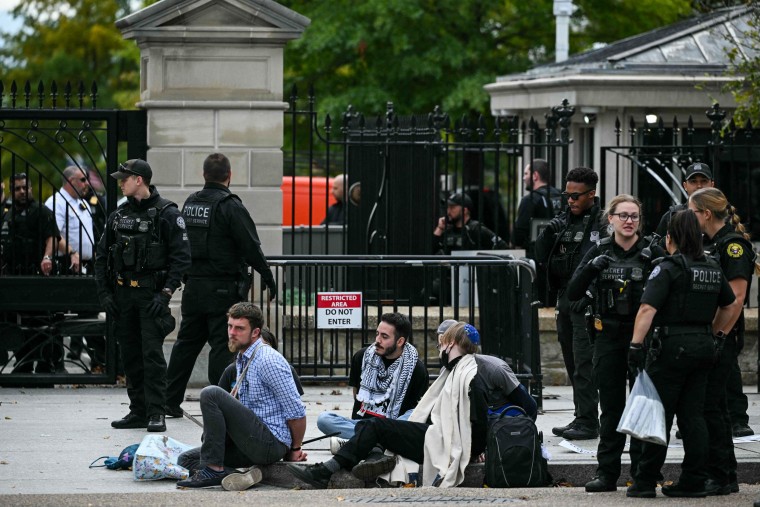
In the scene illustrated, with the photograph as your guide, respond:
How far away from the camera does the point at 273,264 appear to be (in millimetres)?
11750

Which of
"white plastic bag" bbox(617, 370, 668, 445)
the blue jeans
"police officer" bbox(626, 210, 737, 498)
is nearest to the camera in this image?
"white plastic bag" bbox(617, 370, 668, 445)

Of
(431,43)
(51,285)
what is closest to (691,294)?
(51,285)

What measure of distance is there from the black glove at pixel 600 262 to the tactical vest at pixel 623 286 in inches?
0.8

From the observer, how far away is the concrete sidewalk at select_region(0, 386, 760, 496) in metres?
8.82

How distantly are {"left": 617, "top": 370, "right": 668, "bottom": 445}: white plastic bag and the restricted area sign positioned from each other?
403cm

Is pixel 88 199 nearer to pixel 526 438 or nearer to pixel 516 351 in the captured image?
pixel 516 351

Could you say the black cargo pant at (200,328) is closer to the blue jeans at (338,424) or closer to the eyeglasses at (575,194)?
the blue jeans at (338,424)

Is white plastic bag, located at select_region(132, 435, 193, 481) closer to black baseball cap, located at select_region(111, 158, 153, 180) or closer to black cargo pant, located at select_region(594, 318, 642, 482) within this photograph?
black baseball cap, located at select_region(111, 158, 153, 180)

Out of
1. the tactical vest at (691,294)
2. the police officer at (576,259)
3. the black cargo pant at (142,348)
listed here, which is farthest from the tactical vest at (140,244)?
the tactical vest at (691,294)

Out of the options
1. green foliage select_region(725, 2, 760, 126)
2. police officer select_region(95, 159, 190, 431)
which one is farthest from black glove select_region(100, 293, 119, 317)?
green foliage select_region(725, 2, 760, 126)

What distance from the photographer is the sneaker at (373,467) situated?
8.99 metres

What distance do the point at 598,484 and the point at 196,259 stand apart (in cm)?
375

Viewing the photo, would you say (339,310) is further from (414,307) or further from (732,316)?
(732,316)

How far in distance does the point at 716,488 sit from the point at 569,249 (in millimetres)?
2056
